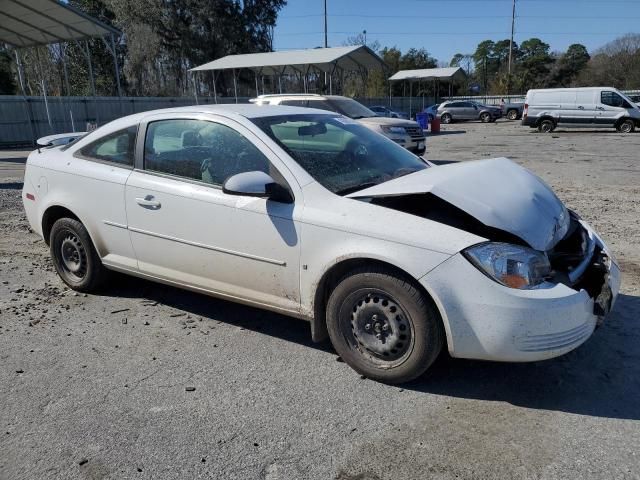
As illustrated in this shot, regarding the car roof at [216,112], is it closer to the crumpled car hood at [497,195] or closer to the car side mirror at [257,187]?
the car side mirror at [257,187]

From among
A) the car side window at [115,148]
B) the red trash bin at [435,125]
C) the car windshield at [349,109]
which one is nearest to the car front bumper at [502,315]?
the car side window at [115,148]

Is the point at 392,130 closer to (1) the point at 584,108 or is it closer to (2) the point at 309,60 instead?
(2) the point at 309,60

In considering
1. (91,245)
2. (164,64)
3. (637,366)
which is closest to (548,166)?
(637,366)

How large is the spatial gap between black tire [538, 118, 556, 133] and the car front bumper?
961 inches

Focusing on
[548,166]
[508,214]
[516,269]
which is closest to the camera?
[516,269]

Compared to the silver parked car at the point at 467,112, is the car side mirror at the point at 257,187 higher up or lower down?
higher up

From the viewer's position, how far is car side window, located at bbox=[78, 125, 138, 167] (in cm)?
418

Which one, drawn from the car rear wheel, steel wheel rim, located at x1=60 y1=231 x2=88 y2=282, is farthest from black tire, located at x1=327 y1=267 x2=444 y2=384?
the car rear wheel

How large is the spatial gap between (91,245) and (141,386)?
172 centimetres

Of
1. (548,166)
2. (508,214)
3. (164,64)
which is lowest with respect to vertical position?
(548,166)

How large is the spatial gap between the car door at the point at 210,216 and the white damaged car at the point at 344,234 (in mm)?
10

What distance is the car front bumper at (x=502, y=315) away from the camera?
8.98 ft

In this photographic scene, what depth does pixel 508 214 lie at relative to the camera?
3.06 metres

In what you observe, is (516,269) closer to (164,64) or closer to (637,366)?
(637,366)
